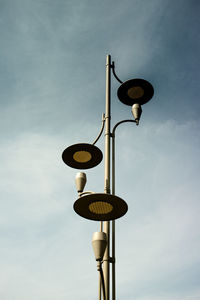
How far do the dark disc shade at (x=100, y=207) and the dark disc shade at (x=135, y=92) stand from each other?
226 cm

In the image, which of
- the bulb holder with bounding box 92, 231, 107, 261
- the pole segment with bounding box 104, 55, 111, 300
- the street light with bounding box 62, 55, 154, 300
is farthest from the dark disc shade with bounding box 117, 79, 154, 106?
the bulb holder with bounding box 92, 231, 107, 261

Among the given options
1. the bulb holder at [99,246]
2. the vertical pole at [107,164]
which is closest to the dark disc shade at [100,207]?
the vertical pole at [107,164]

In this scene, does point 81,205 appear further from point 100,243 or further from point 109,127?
point 109,127

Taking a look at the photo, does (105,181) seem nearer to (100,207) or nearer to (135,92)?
(100,207)

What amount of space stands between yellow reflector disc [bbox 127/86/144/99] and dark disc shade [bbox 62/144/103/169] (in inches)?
48.0

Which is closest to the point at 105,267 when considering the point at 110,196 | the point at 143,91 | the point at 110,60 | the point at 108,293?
the point at 108,293

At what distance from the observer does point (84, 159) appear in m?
5.74

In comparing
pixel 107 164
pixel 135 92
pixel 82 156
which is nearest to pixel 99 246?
pixel 107 164

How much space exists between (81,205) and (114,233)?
71 cm

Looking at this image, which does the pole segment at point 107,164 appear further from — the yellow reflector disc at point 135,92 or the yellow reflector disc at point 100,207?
the yellow reflector disc at point 135,92

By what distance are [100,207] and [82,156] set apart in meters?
1.29

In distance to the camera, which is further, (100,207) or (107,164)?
(107,164)

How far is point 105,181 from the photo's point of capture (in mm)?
5137

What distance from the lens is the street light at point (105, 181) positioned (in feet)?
14.2
